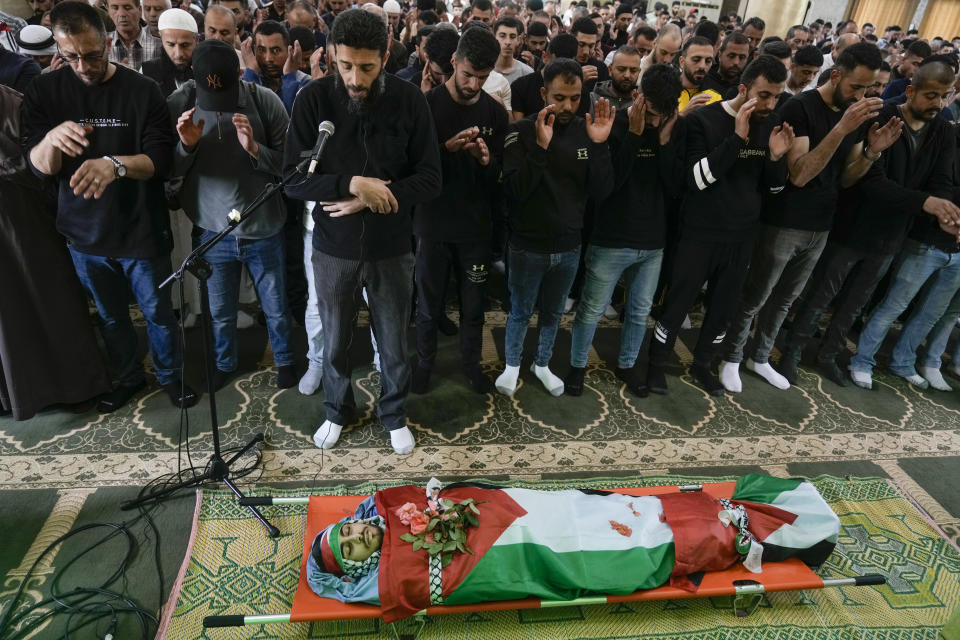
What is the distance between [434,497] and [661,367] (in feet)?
6.66

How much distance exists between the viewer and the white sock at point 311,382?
3635 mm

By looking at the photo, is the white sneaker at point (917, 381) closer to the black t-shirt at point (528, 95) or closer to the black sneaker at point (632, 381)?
the black sneaker at point (632, 381)

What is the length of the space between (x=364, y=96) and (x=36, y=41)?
243 centimetres

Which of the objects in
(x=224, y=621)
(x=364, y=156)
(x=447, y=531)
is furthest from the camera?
(x=364, y=156)

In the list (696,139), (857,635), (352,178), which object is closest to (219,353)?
(352,178)

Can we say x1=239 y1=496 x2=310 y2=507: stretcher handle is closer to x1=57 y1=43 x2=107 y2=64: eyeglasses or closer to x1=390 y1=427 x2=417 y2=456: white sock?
x1=390 y1=427 x2=417 y2=456: white sock

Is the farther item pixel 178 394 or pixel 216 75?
pixel 178 394

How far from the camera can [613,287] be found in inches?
143

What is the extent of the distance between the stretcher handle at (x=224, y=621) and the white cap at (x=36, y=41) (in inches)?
134

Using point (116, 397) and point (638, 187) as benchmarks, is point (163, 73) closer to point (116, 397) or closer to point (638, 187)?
point (116, 397)

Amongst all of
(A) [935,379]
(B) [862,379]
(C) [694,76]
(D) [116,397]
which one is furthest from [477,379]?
(A) [935,379]

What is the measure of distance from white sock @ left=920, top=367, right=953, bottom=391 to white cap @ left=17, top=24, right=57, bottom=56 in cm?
607

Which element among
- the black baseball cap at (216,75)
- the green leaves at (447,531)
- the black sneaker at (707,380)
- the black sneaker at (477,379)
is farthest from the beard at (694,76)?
the green leaves at (447,531)

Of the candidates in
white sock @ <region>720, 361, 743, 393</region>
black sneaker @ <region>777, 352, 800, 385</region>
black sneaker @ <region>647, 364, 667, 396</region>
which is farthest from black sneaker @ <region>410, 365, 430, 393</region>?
black sneaker @ <region>777, 352, 800, 385</region>
